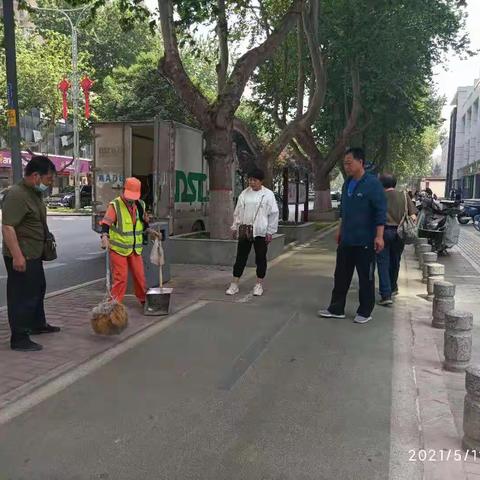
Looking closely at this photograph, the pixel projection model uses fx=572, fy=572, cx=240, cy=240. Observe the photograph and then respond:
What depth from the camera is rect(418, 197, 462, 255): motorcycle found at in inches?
525

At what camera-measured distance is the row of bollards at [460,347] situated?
131 inches

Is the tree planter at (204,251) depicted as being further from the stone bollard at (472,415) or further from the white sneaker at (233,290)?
the stone bollard at (472,415)

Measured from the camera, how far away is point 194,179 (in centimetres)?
1334

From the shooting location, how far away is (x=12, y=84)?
25.6 feet

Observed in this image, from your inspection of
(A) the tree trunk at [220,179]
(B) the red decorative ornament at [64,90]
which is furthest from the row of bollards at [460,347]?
(B) the red decorative ornament at [64,90]

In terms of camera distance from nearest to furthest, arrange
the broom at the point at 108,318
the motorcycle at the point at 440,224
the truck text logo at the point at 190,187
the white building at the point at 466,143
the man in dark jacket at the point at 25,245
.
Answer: the man in dark jacket at the point at 25,245, the broom at the point at 108,318, the truck text logo at the point at 190,187, the motorcycle at the point at 440,224, the white building at the point at 466,143

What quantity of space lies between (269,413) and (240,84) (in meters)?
7.54

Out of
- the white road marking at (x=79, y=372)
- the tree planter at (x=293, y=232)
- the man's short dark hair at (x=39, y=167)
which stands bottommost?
the white road marking at (x=79, y=372)

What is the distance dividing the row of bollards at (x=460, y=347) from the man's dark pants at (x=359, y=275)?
2.33ft

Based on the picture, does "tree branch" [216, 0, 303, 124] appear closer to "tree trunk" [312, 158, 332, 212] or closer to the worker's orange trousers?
the worker's orange trousers

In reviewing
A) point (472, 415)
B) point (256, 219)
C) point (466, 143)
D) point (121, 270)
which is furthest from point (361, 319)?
point (466, 143)

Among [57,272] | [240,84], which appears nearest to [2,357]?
[57,272]

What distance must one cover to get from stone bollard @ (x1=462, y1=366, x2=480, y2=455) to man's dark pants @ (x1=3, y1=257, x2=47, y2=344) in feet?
12.1

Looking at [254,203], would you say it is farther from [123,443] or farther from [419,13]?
[419,13]
